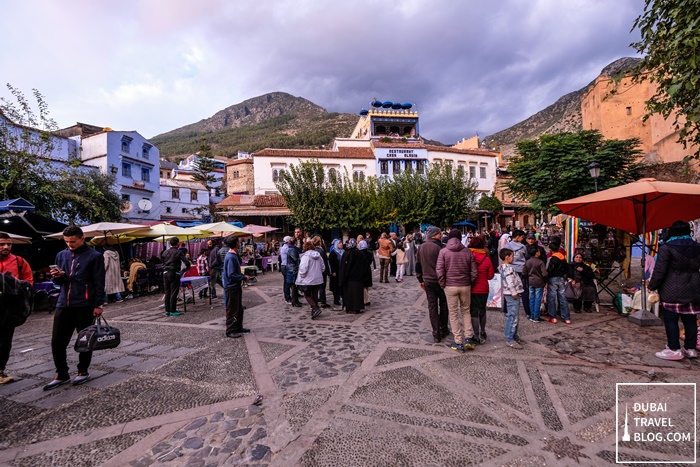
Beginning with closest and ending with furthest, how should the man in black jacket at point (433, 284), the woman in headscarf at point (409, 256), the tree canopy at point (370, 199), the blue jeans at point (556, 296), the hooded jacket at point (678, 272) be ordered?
the hooded jacket at point (678, 272), the man in black jacket at point (433, 284), the blue jeans at point (556, 296), the woman in headscarf at point (409, 256), the tree canopy at point (370, 199)

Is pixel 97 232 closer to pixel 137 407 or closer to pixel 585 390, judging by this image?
pixel 137 407

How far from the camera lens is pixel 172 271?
24.4 feet

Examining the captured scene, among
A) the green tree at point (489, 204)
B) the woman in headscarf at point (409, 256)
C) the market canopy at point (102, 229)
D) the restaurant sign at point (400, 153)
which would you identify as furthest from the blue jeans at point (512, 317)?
the restaurant sign at point (400, 153)

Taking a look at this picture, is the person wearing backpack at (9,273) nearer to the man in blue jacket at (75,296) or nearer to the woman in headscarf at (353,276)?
the man in blue jacket at (75,296)

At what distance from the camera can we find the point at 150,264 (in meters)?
11.7

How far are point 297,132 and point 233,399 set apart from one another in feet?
278

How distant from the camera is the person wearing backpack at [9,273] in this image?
3.64 meters

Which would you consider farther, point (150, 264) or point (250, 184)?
point (250, 184)

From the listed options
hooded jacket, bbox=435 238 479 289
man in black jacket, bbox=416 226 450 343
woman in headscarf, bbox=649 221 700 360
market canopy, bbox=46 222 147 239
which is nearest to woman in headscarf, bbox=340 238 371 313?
man in black jacket, bbox=416 226 450 343

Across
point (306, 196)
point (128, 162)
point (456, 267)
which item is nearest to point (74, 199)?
point (306, 196)

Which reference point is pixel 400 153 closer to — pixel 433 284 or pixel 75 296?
A: pixel 433 284

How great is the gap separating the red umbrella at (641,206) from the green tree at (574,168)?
30.1 feet

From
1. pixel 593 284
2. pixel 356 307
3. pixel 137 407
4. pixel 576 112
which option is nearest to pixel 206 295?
pixel 356 307

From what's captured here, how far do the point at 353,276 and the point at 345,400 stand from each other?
3.89 metres
